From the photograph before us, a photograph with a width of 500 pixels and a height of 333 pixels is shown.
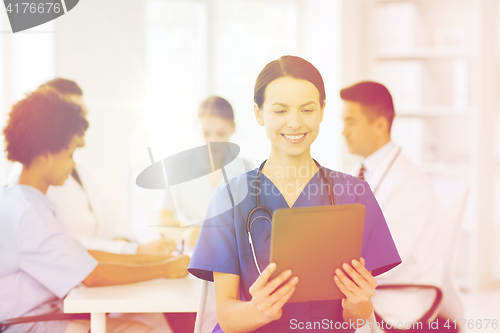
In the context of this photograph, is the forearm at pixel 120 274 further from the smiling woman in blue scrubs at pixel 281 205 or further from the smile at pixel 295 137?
the smile at pixel 295 137

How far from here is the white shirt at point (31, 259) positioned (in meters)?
1.07

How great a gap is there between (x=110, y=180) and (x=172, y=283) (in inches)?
19.6

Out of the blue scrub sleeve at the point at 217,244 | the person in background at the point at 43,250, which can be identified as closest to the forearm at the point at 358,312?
the blue scrub sleeve at the point at 217,244

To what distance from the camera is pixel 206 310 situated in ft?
3.10

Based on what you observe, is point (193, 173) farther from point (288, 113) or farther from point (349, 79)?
point (349, 79)

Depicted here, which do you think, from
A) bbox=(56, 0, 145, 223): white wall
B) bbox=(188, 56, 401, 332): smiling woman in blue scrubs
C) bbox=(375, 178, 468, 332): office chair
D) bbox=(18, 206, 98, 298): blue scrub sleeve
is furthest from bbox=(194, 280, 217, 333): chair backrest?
bbox=(375, 178, 468, 332): office chair

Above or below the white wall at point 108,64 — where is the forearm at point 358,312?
below

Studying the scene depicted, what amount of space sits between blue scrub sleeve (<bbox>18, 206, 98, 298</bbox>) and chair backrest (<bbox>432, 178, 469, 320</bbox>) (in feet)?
3.27

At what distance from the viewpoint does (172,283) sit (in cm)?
111

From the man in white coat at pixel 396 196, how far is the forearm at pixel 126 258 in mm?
618

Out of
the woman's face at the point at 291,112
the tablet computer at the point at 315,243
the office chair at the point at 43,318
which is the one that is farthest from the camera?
the office chair at the point at 43,318

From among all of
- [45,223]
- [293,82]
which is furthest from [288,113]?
[45,223]

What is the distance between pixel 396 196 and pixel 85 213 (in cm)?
103

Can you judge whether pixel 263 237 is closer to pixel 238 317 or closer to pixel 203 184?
pixel 238 317
